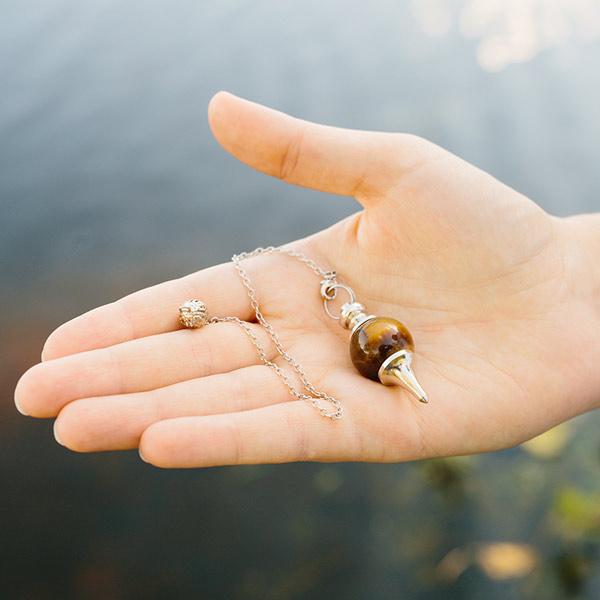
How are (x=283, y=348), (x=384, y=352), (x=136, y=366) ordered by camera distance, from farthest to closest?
(x=283, y=348), (x=384, y=352), (x=136, y=366)

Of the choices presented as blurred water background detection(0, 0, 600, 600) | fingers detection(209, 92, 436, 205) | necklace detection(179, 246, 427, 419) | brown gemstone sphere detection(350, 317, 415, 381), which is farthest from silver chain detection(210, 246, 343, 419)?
blurred water background detection(0, 0, 600, 600)

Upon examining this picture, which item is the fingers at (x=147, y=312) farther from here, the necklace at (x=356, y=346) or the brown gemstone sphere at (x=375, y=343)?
the brown gemstone sphere at (x=375, y=343)

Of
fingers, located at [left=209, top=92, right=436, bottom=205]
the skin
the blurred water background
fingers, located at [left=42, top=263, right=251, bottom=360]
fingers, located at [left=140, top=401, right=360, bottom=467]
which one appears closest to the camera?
fingers, located at [left=140, top=401, right=360, bottom=467]

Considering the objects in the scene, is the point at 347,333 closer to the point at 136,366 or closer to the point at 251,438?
the point at 251,438

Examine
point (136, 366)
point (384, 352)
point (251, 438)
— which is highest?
point (136, 366)

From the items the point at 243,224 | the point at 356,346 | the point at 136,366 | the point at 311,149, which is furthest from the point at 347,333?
the point at 243,224

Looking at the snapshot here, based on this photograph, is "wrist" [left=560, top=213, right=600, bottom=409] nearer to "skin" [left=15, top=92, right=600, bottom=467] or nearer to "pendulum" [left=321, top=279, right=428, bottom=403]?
"skin" [left=15, top=92, right=600, bottom=467]
